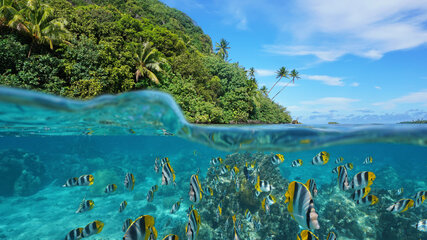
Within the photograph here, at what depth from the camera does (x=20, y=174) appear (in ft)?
48.5

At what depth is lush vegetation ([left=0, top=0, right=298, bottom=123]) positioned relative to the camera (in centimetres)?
1756

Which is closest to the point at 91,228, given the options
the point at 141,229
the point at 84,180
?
the point at 84,180

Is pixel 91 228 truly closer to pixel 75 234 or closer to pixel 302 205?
pixel 75 234

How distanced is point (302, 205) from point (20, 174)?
19307 mm

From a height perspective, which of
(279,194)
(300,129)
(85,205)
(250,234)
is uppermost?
(300,129)

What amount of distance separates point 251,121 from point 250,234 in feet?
77.3

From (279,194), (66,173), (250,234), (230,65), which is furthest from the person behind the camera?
(230,65)

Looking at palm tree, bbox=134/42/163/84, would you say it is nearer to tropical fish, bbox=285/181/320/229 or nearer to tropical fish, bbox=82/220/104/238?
tropical fish, bbox=82/220/104/238

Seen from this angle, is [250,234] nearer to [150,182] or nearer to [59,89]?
[150,182]

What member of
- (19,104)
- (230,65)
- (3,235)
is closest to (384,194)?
(19,104)

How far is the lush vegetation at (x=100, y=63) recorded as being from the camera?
17.6 meters

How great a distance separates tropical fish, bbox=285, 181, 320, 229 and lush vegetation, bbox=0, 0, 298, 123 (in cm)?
1895

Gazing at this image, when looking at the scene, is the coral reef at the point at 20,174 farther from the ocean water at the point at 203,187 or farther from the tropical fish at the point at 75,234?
the tropical fish at the point at 75,234

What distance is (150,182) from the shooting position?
17.0 metres
